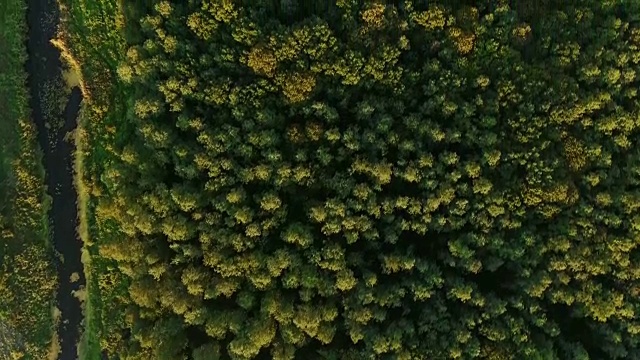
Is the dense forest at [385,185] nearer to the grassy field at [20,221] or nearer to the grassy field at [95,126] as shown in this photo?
the grassy field at [95,126]

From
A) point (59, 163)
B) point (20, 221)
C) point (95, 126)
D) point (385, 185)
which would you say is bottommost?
point (385, 185)

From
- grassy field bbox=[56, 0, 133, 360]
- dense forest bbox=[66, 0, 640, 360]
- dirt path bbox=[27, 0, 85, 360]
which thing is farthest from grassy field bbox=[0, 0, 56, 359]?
dense forest bbox=[66, 0, 640, 360]

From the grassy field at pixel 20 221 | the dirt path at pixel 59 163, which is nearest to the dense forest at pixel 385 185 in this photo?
the dirt path at pixel 59 163

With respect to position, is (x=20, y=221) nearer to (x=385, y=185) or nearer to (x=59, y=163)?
(x=59, y=163)

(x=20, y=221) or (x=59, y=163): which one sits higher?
(x=59, y=163)

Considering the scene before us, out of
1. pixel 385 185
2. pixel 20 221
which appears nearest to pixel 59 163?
pixel 20 221

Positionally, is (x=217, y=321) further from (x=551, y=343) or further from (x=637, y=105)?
(x=637, y=105)
